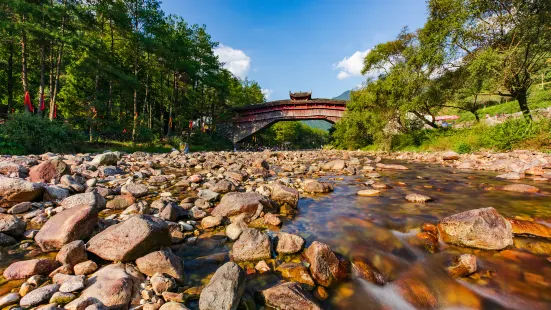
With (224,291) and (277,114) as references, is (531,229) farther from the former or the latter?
(277,114)

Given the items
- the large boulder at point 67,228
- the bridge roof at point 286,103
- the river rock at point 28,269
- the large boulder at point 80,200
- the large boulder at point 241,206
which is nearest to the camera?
the river rock at point 28,269

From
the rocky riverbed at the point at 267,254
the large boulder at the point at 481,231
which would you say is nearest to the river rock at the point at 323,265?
the rocky riverbed at the point at 267,254

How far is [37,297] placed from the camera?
206 cm

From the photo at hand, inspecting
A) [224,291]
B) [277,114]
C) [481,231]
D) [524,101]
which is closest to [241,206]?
[224,291]

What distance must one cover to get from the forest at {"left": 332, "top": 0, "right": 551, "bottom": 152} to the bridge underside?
46.7ft

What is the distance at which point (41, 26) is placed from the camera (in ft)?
52.9

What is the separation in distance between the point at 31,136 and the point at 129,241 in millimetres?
16763

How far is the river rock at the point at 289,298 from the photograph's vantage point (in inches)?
87.2

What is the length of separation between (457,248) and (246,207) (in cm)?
352

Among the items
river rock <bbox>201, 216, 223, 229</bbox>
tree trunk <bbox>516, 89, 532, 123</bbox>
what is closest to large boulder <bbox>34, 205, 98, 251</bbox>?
river rock <bbox>201, 216, 223, 229</bbox>

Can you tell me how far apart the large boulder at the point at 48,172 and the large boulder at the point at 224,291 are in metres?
6.38

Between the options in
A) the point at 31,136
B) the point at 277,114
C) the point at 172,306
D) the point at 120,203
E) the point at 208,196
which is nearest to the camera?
the point at 172,306

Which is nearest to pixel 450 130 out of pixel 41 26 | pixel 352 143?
pixel 352 143

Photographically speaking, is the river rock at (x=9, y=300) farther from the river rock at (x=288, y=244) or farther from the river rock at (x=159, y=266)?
the river rock at (x=288, y=244)
